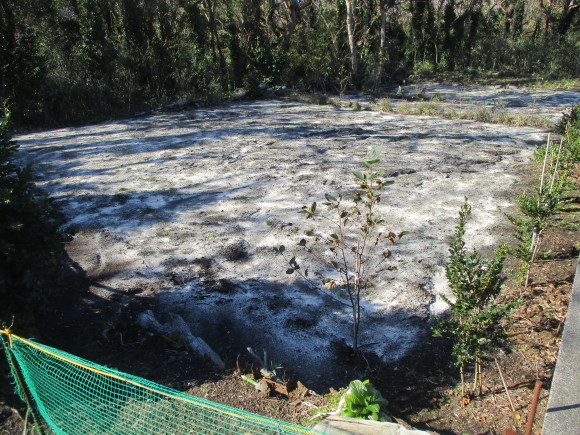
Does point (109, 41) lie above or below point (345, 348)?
above

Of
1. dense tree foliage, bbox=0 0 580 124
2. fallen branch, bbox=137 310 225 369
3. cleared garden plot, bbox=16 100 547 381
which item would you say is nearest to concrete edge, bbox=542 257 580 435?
cleared garden plot, bbox=16 100 547 381

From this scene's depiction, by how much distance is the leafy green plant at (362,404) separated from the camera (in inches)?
82.4

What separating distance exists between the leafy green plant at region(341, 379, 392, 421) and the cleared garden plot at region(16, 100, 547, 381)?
0.68m

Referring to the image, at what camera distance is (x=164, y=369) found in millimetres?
2762

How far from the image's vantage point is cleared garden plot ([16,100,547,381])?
3369 millimetres

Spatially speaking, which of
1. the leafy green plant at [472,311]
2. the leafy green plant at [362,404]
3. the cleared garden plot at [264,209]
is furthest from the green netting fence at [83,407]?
the leafy green plant at [472,311]

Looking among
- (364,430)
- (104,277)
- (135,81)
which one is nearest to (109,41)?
(135,81)

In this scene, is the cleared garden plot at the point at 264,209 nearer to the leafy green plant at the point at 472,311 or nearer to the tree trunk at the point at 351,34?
the leafy green plant at the point at 472,311

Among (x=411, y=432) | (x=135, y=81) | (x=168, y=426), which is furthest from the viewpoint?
(x=135, y=81)

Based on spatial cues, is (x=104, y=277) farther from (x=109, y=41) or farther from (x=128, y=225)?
(x=109, y=41)

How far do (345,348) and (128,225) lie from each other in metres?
3.12

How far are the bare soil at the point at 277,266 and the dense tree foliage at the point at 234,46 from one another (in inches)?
146

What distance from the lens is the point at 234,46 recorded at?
607 inches

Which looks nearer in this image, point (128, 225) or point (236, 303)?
point (236, 303)
